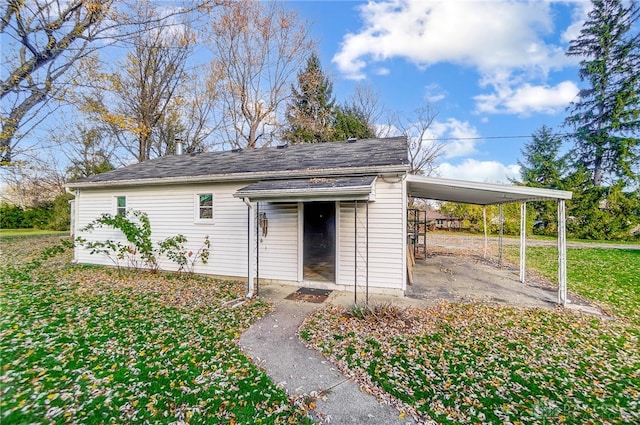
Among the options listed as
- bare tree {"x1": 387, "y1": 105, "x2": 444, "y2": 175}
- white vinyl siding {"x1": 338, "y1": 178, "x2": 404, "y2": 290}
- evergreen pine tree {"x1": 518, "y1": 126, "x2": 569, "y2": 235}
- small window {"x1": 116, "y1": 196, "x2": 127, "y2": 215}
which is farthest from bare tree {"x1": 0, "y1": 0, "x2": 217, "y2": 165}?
evergreen pine tree {"x1": 518, "y1": 126, "x2": 569, "y2": 235}

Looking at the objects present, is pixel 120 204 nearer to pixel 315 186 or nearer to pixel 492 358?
pixel 315 186

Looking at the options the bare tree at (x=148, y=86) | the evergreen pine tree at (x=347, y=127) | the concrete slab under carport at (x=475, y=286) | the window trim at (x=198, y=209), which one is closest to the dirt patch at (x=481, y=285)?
the concrete slab under carport at (x=475, y=286)

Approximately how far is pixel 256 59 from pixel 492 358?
18.8m

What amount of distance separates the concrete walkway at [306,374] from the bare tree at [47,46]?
7150 millimetres

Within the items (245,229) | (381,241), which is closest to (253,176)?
(245,229)

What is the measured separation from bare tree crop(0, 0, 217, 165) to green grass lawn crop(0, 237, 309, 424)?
4242 mm

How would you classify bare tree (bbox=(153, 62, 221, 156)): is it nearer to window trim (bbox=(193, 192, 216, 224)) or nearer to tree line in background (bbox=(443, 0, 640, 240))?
window trim (bbox=(193, 192, 216, 224))

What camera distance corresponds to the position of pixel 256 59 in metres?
17.3

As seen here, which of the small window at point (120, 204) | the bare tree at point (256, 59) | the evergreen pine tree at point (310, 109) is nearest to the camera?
the small window at point (120, 204)

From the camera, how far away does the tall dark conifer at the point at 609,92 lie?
18578 millimetres

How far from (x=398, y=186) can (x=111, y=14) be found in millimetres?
8317

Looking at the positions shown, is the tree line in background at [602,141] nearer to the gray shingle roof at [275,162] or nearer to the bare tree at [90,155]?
the gray shingle roof at [275,162]

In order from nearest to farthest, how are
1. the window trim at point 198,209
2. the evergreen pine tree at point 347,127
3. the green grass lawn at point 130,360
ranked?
1. the green grass lawn at point 130,360
2. the window trim at point 198,209
3. the evergreen pine tree at point 347,127

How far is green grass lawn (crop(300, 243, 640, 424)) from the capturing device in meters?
2.79
